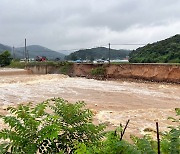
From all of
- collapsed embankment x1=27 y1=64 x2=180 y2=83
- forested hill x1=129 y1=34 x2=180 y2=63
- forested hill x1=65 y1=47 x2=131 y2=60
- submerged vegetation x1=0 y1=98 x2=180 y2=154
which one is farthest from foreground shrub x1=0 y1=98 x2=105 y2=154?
forested hill x1=65 y1=47 x2=131 y2=60

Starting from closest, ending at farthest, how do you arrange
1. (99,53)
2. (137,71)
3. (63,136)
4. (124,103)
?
(63,136) < (124,103) < (137,71) < (99,53)

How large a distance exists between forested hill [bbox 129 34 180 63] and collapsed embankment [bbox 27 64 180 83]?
3017 mm

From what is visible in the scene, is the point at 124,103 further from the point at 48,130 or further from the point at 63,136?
the point at 48,130

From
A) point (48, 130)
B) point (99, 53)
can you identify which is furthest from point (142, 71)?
point (48, 130)

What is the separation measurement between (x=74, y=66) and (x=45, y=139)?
80.9 ft

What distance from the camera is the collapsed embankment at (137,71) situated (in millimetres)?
19475

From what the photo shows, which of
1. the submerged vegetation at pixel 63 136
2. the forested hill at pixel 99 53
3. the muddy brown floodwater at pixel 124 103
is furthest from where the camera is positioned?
the forested hill at pixel 99 53

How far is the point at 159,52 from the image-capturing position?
26.8m

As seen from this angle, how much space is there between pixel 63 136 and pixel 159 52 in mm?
25419

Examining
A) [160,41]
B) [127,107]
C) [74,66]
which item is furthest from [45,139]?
[160,41]

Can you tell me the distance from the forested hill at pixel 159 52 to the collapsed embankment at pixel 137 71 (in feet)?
9.90

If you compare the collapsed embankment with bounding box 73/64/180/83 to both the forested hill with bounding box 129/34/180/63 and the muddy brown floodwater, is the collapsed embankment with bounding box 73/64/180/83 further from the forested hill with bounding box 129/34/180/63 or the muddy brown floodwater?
the forested hill with bounding box 129/34/180/63

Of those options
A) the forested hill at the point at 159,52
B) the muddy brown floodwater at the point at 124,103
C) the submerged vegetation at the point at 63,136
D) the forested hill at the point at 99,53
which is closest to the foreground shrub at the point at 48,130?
the submerged vegetation at the point at 63,136

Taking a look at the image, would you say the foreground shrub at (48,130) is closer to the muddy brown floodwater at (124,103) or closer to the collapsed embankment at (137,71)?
the muddy brown floodwater at (124,103)
